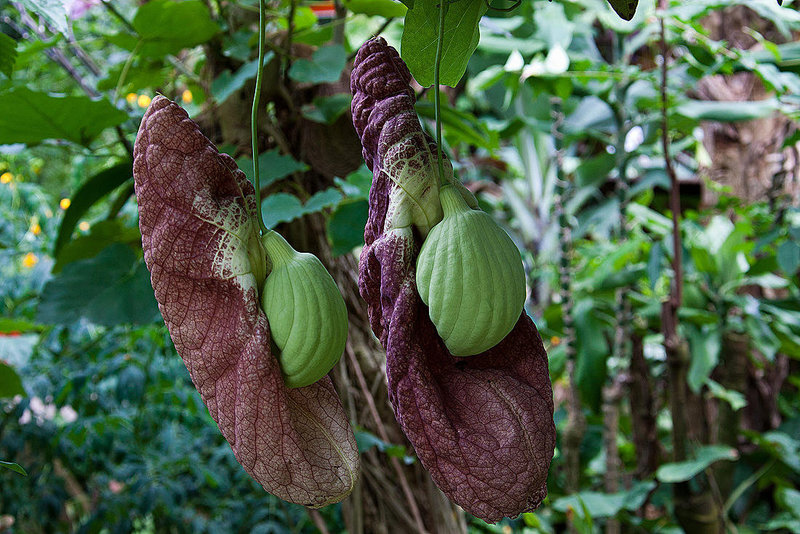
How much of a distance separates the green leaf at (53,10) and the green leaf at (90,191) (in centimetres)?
42

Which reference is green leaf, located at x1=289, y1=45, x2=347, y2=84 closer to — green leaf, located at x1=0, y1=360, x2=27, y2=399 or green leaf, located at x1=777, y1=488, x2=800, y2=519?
green leaf, located at x1=0, y1=360, x2=27, y2=399

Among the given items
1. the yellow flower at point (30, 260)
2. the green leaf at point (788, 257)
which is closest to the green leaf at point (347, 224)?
the green leaf at point (788, 257)

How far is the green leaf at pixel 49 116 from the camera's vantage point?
61cm

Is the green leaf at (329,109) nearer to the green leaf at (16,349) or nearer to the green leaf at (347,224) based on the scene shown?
the green leaf at (347,224)

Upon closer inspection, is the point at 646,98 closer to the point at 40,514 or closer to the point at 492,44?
the point at 492,44

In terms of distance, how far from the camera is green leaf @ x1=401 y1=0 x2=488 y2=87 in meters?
0.35

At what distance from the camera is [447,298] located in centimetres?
28

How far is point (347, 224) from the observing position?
0.68 metres

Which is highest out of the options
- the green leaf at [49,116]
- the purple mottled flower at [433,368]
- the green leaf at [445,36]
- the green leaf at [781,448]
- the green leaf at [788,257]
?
the green leaf at [49,116]

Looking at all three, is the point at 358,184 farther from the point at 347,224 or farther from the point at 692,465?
the point at 692,465

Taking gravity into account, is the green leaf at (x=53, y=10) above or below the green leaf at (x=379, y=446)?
above

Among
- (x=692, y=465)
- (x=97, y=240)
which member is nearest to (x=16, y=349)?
(x=97, y=240)

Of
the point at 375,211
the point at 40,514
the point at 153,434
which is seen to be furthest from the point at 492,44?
the point at 40,514

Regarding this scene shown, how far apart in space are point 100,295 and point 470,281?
602 millimetres
